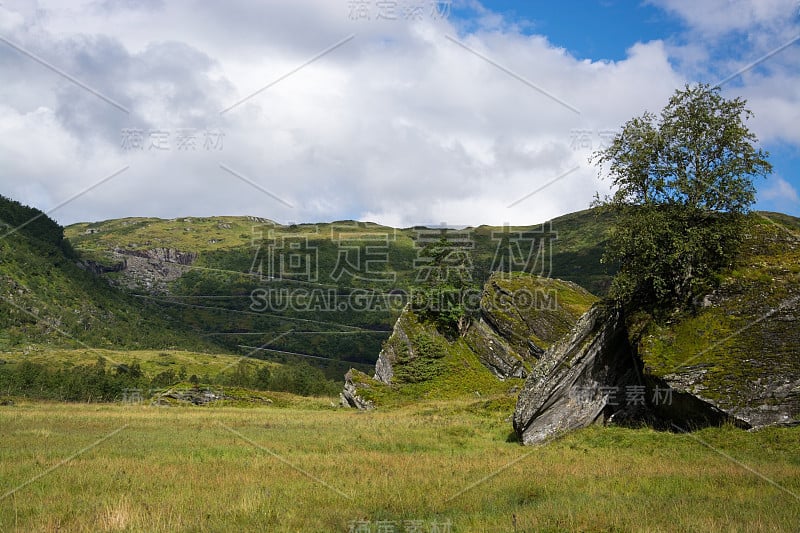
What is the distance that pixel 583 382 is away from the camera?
83.6 ft

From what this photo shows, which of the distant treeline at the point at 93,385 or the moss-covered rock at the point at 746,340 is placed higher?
the moss-covered rock at the point at 746,340

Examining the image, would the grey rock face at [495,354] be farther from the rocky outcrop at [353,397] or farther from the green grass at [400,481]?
the green grass at [400,481]

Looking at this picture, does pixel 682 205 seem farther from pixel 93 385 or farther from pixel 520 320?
pixel 93 385

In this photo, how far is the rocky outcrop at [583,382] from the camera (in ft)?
81.7

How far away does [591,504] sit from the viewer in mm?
11867

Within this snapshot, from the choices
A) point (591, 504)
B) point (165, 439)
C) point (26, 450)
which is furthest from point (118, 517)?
point (165, 439)

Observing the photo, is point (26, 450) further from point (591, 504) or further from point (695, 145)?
point (695, 145)

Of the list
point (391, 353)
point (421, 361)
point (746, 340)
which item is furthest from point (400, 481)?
point (391, 353)

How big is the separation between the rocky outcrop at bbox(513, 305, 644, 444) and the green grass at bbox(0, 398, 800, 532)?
3.63 feet

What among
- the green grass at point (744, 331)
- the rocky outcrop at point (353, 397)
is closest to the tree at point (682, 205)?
the green grass at point (744, 331)

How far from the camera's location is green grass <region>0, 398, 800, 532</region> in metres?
10.8

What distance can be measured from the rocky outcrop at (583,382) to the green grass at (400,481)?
111 centimetres

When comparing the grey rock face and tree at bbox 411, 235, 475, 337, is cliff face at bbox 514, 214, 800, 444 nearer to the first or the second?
tree at bbox 411, 235, 475, 337

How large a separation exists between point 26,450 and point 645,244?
83.1ft
